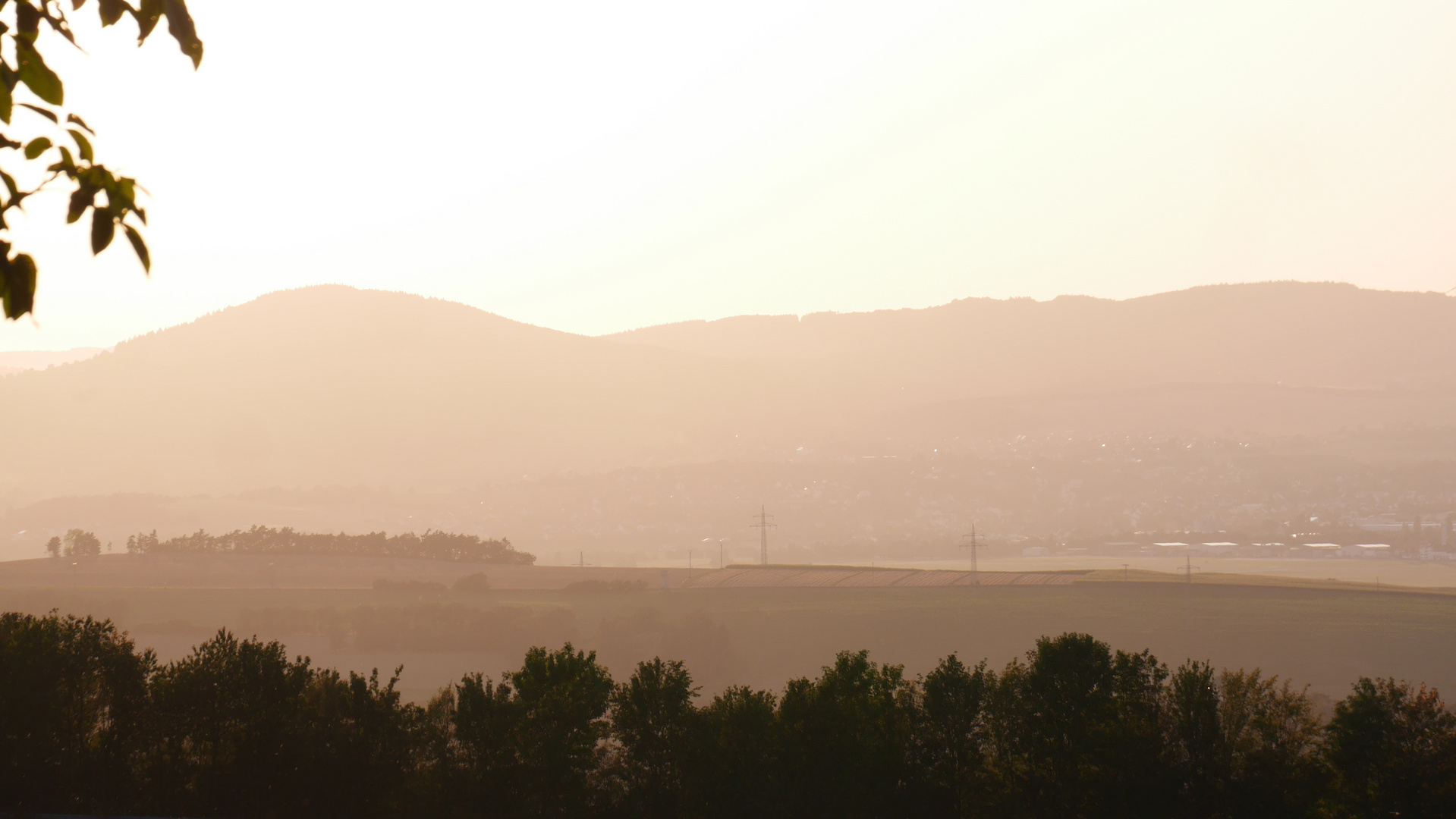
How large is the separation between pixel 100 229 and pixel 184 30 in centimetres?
134

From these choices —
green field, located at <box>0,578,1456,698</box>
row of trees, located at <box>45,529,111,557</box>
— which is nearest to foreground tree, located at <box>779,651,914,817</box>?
green field, located at <box>0,578,1456,698</box>

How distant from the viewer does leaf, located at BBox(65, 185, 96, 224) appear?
616 cm

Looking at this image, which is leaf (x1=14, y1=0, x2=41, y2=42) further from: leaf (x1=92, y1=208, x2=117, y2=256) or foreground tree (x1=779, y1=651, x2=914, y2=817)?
foreground tree (x1=779, y1=651, x2=914, y2=817)

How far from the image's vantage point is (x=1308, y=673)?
5162 inches

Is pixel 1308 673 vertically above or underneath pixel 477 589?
underneath

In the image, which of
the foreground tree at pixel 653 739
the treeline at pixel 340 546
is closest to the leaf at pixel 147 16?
the foreground tree at pixel 653 739

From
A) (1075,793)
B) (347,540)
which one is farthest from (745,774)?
(347,540)

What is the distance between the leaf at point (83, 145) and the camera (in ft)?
20.3

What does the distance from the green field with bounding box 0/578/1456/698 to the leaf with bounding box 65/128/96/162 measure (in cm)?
12399

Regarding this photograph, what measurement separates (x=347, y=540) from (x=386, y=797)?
493ft

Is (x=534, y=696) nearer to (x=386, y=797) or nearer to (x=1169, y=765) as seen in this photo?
(x=386, y=797)

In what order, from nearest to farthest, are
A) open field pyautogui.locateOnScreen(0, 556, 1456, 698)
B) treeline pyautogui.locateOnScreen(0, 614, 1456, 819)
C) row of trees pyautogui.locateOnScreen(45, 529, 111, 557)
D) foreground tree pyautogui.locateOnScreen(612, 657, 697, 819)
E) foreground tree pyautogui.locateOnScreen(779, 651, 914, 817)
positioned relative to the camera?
treeline pyautogui.locateOnScreen(0, 614, 1456, 819), foreground tree pyautogui.locateOnScreen(779, 651, 914, 817), foreground tree pyautogui.locateOnScreen(612, 657, 697, 819), open field pyautogui.locateOnScreen(0, 556, 1456, 698), row of trees pyautogui.locateOnScreen(45, 529, 111, 557)

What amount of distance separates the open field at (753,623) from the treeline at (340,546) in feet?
27.1

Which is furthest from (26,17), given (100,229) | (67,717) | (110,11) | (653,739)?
(67,717)
